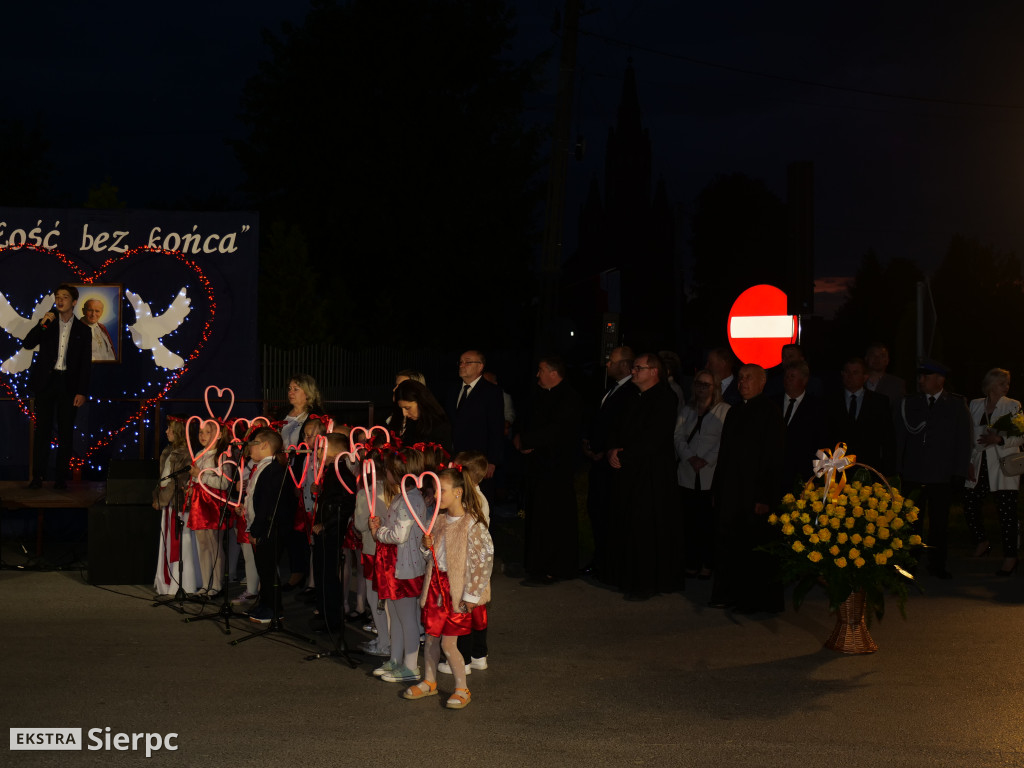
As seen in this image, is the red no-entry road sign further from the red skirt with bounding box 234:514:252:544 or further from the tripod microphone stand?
the tripod microphone stand

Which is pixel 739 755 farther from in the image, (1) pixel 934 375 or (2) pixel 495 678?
(1) pixel 934 375

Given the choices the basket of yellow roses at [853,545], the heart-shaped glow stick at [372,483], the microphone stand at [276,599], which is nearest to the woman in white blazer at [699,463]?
the basket of yellow roses at [853,545]

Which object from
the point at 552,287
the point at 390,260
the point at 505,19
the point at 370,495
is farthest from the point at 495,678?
the point at 505,19

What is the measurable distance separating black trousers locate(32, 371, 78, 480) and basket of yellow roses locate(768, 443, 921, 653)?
8.09 meters

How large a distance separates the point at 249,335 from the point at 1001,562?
28.2ft

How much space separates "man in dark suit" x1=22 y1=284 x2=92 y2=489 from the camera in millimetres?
12883

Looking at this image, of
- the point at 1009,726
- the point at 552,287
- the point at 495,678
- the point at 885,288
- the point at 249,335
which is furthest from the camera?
the point at 885,288

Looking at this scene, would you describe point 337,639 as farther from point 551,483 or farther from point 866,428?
point 866,428

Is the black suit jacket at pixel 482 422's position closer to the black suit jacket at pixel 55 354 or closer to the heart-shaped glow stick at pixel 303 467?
the heart-shaped glow stick at pixel 303 467

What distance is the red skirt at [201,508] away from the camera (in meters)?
9.91

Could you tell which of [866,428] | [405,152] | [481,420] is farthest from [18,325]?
[405,152]

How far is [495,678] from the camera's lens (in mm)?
7406

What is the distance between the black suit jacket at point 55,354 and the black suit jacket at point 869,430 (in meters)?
7.79

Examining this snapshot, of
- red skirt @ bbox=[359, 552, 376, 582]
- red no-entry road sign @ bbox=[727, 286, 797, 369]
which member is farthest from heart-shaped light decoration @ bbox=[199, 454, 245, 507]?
red no-entry road sign @ bbox=[727, 286, 797, 369]
